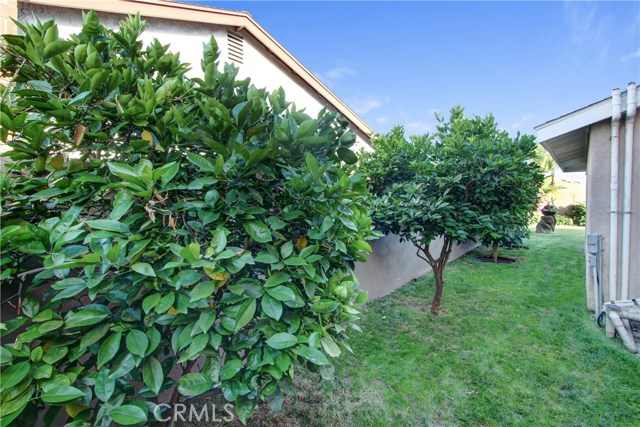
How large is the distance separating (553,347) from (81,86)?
214 inches

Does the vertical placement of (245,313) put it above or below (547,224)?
above

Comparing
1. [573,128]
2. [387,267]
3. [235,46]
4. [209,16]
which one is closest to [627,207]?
[573,128]

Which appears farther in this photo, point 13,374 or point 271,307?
point 271,307

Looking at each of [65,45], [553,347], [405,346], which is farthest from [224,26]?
[553,347]

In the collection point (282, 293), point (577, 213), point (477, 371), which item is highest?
point (282, 293)

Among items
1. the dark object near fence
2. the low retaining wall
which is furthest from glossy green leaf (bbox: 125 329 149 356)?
the dark object near fence

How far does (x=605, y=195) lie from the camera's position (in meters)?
4.72

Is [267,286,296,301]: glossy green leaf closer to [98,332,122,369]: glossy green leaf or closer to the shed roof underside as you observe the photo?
[98,332,122,369]: glossy green leaf

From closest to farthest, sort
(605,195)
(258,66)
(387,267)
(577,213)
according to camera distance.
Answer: (605,195) → (258,66) → (387,267) → (577,213)

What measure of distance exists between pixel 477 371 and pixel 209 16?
20.1 feet

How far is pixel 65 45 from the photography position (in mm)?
1487

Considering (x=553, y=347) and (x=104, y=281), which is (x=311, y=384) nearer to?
(x=104, y=281)

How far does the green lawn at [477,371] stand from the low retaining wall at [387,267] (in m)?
0.35

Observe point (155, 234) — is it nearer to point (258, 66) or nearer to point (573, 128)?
point (258, 66)
